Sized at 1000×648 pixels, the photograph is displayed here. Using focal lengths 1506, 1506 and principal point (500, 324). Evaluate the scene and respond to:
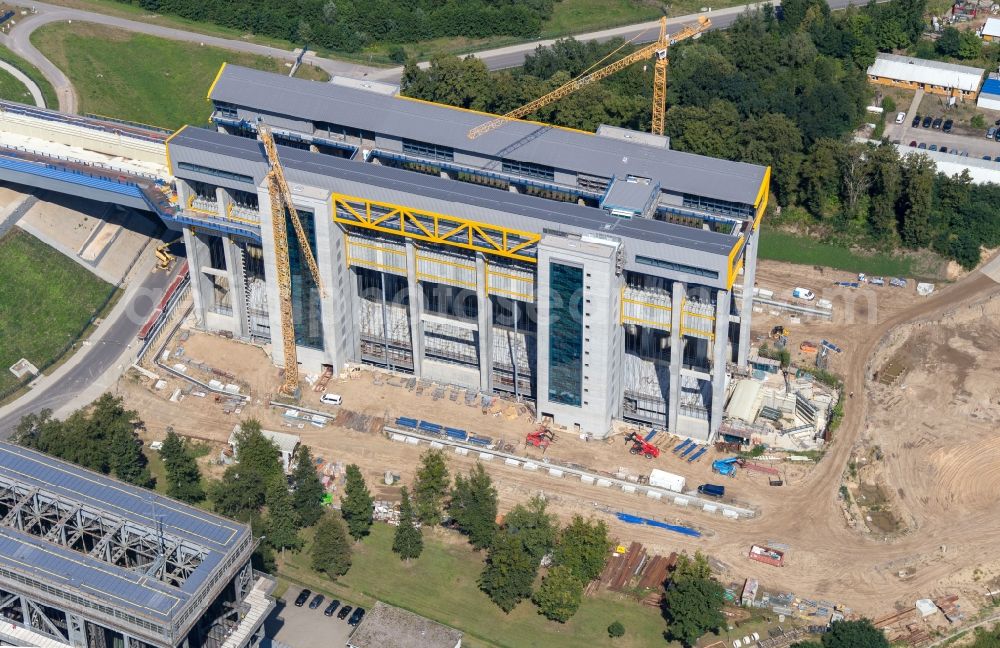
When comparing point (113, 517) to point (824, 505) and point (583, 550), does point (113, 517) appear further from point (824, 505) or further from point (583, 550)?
point (824, 505)

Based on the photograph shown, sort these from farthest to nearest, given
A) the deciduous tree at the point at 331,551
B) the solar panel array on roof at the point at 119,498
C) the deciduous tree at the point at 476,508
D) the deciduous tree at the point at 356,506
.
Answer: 1. the deciduous tree at the point at 356,506
2. the deciduous tree at the point at 476,508
3. the deciduous tree at the point at 331,551
4. the solar panel array on roof at the point at 119,498

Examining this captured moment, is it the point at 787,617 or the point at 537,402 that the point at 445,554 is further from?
the point at 787,617

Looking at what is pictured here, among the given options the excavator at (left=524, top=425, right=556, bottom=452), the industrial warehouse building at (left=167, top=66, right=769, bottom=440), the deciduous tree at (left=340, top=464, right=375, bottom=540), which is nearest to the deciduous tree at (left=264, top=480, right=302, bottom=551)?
the deciduous tree at (left=340, top=464, right=375, bottom=540)

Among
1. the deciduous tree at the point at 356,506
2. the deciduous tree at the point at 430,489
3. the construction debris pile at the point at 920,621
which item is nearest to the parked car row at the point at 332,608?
the deciduous tree at the point at 356,506

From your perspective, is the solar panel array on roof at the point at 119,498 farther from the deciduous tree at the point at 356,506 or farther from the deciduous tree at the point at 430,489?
the deciduous tree at the point at 430,489

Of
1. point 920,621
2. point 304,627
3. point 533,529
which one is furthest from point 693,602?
point 304,627

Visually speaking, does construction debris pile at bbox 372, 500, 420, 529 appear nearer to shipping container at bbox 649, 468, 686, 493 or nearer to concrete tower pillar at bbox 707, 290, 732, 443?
shipping container at bbox 649, 468, 686, 493
